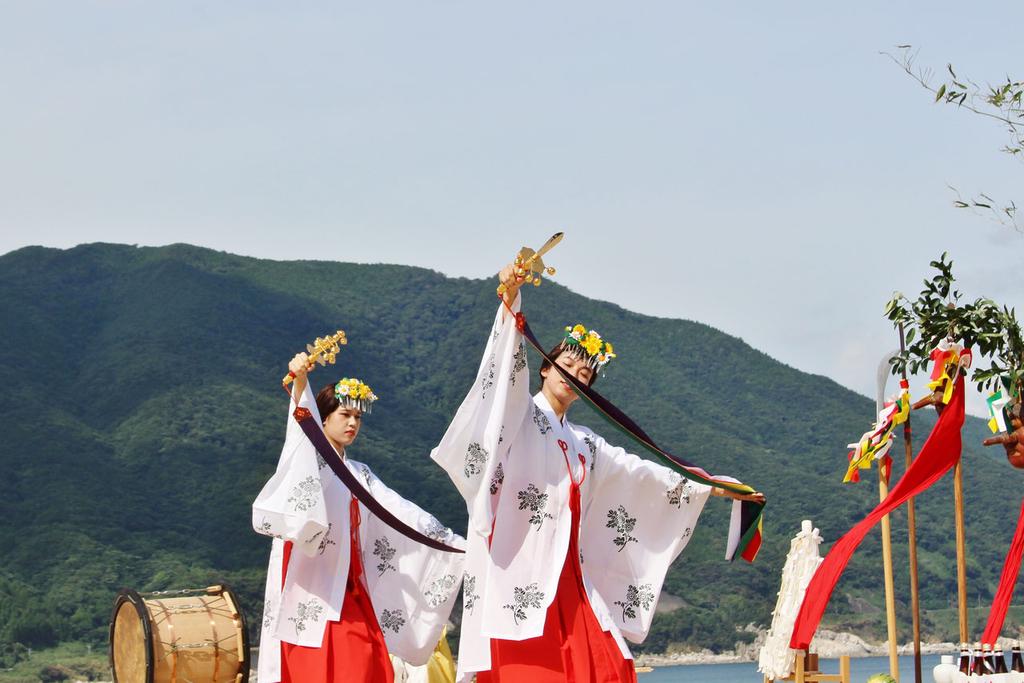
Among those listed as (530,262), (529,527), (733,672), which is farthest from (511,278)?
(733,672)

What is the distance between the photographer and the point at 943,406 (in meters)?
6.24

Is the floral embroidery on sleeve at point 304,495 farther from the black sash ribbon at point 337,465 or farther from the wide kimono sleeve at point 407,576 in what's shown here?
the wide kimono sleeve at point 407,576

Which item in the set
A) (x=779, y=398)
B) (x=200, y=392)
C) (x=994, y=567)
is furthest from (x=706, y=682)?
(x=779, y=398)

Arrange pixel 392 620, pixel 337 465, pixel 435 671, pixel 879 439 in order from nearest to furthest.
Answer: pixel 879 439 → pixel 337 465 → pixel 392 620 → pixel 435 671

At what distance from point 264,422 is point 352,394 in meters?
35.0

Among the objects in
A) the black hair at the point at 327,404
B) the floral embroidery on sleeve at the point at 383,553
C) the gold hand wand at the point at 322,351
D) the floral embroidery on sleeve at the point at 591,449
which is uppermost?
the gold hand wand at the point at 322,351

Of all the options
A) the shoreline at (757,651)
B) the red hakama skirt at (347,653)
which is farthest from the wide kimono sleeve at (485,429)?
the shoreline at (757,651)

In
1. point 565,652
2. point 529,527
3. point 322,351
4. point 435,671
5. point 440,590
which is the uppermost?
point 322,351

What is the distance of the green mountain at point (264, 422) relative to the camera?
3597 cm

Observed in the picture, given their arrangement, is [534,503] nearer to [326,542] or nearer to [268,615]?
[326,542]

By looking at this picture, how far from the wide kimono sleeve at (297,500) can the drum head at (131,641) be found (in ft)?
2.29

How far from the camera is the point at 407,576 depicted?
25.2ft

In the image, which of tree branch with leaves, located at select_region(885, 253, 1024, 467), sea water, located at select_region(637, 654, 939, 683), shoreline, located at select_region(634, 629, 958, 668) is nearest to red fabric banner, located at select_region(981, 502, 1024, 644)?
tree branch with leaves, located at select_region(885, 253, 1024, 467)

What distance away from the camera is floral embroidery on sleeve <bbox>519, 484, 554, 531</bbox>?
19.2 feet
